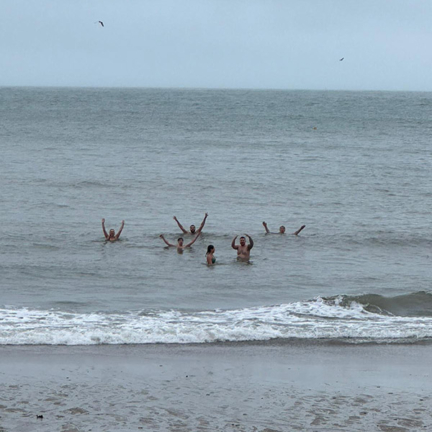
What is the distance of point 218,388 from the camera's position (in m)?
8.58

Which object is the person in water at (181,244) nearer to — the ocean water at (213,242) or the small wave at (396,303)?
the ocean water at (213,242)

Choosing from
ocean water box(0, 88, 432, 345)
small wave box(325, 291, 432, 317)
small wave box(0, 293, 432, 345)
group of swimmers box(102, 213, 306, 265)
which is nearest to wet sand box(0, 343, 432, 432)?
small wave box(0, 293, 432, 345)

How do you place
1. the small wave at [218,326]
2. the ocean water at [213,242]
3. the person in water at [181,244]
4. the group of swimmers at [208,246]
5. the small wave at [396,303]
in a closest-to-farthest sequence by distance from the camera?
the small wave at [218,326] → the ocean water at [213,242] → the small wave at [396,303] → the group of swimmers at [208,246] → the person in water at [181,244]

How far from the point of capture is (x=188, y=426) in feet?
24.0

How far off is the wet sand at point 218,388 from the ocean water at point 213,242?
0.77 meters

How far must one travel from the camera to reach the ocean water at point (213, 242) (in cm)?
1210

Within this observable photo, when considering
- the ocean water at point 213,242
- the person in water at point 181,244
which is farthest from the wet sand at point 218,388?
the person in water at point 181,244

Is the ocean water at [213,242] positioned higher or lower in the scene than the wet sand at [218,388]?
higher

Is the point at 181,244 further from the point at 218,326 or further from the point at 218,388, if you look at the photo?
the point at 218,388

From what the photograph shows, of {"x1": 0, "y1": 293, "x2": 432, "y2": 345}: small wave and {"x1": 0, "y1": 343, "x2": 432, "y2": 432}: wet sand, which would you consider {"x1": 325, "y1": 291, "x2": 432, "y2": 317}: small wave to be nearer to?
{"x1": 0, "y1": 293, "x2": 432, "y2": 345}: small wave

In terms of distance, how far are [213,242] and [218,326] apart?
28.0ft

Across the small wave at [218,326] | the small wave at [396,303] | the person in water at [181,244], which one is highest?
the person in water at [181,244]

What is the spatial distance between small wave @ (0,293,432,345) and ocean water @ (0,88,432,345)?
4cm

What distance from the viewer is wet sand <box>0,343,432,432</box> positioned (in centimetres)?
745
